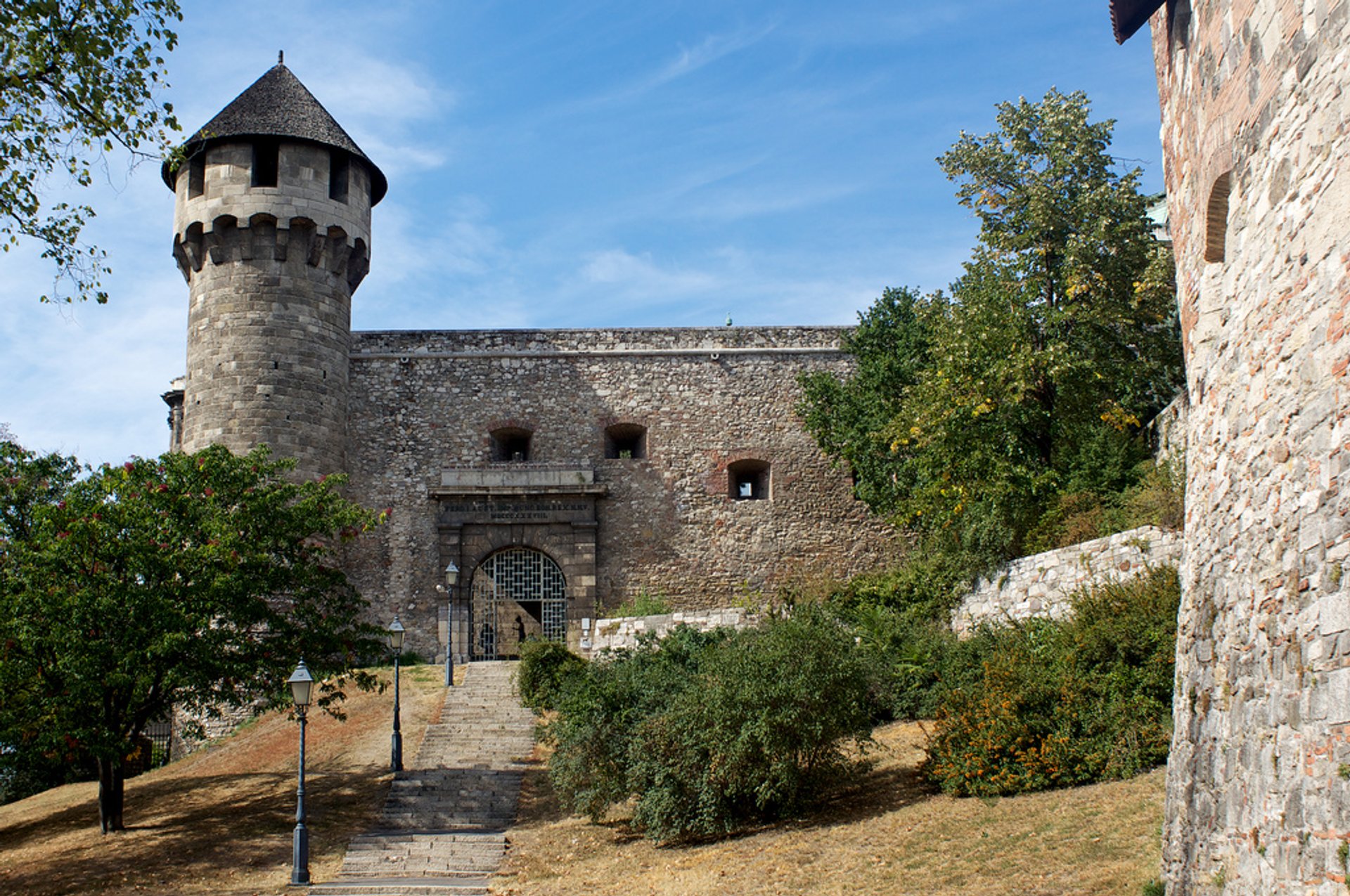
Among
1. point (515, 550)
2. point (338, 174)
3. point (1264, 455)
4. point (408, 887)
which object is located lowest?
point (408, 887)

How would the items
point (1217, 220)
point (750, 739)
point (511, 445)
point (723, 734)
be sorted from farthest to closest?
point (511, 445), point (723, 734), point (750, 739), point (1217, 220)

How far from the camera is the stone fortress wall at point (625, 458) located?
74.8ft

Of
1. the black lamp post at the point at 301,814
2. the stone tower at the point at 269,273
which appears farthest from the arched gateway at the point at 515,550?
the black lamp post at the point at 301,814

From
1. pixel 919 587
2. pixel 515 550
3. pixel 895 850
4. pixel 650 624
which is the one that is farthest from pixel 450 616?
pixel 895 850

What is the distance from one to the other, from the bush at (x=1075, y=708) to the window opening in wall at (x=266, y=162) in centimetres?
1556

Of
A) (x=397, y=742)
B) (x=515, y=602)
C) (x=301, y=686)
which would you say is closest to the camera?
(x=301, y=686)

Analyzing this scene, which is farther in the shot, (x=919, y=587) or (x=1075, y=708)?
(x=919, y=587)

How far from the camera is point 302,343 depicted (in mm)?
21547

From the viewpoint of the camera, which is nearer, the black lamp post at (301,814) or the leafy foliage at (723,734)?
the leafy foliage at (723,734)

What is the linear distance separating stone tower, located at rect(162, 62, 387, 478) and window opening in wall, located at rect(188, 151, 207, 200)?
0.03 m

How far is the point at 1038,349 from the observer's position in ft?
62.1

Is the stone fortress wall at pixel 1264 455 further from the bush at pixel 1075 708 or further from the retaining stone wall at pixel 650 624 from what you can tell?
the retaining stone wall at pixel 650 624

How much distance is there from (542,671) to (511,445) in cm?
744

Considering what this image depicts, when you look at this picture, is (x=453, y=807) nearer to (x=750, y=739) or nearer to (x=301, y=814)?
(x=301, y=814)
